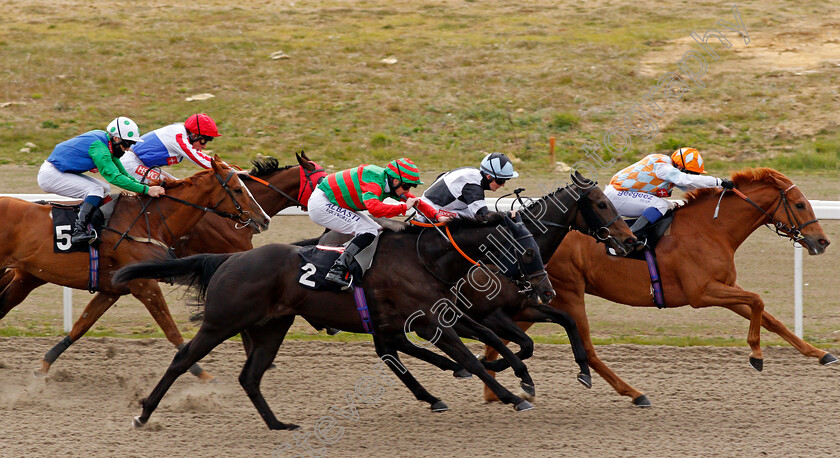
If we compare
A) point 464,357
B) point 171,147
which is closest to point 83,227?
point 171,147

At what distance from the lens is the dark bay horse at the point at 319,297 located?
532 centimetres

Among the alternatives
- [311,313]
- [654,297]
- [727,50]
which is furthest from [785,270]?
[727,50]

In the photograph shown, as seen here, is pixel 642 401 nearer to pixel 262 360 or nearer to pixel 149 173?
pixel 262 360

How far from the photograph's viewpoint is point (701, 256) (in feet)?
20.6

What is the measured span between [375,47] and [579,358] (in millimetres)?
14573

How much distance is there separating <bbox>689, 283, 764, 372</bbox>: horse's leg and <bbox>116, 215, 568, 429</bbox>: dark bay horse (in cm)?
151

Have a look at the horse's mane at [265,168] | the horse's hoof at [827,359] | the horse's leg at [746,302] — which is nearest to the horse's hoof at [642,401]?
the horse's leg at [746,302]

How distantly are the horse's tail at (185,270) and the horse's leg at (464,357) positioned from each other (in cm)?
129

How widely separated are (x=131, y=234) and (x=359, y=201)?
5.87ft

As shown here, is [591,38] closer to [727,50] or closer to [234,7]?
Result: [727,50]

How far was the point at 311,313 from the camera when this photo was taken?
17.9 ft

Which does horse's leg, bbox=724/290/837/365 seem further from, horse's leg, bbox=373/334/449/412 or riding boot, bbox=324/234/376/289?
riding boot, bbox=324/234/376/289

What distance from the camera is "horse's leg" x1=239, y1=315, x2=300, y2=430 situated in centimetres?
553

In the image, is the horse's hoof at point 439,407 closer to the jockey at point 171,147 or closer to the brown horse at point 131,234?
the brown horse at point 131,234
